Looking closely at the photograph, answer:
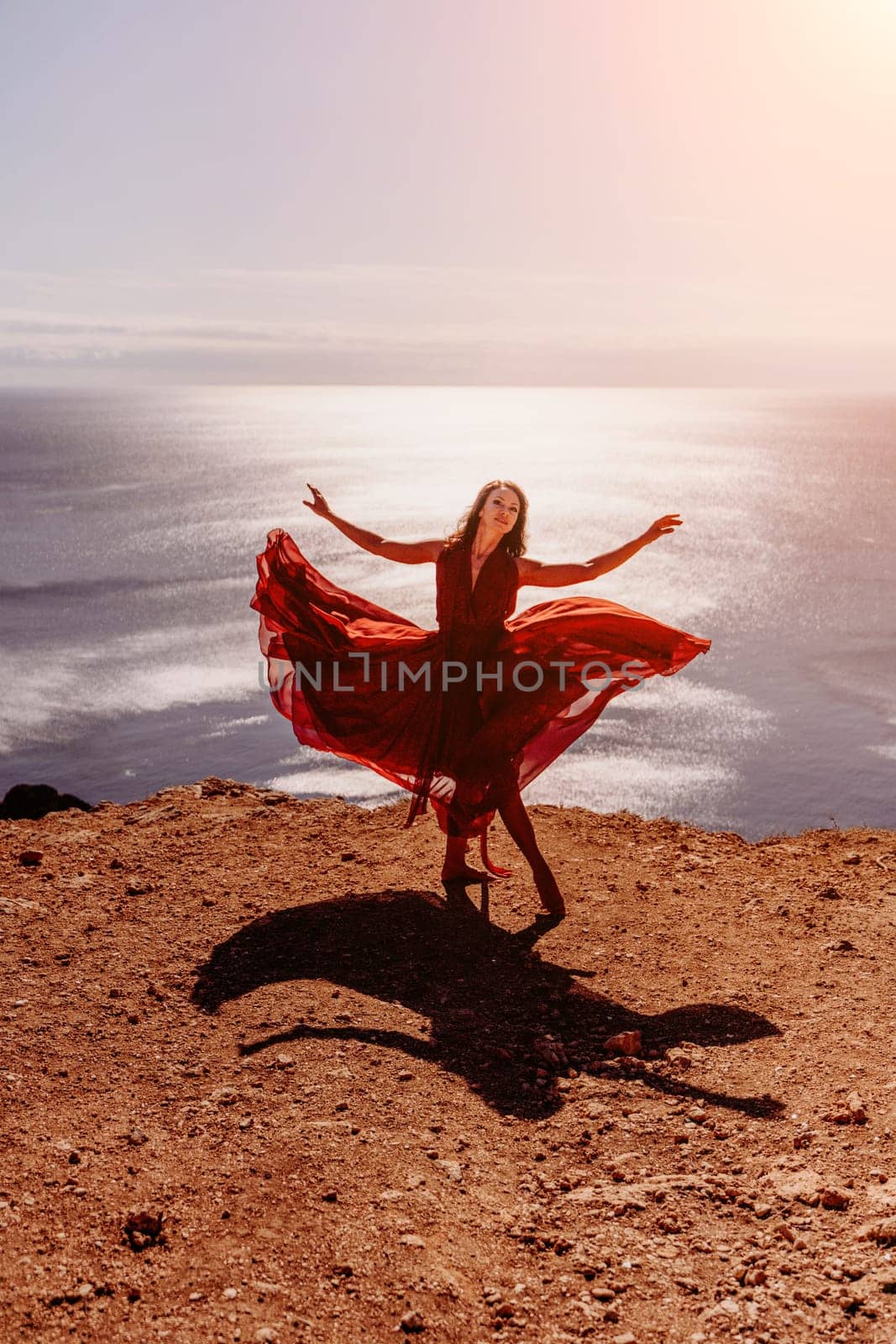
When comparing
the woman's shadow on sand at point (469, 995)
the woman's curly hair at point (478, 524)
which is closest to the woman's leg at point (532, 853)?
the woman's shadow on sand at point (469, 995)

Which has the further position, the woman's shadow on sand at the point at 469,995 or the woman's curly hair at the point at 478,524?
the woman's curly hair at the point at 478,524

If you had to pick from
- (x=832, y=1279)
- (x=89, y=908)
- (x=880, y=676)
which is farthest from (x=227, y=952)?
(x=880, y=676)

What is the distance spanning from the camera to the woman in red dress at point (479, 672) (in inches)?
264

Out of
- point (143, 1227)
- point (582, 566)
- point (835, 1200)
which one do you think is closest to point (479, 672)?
point (582, 566)

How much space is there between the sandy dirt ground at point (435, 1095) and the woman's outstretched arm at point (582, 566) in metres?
2.13

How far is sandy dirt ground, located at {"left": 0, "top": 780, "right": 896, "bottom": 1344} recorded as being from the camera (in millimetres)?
3553

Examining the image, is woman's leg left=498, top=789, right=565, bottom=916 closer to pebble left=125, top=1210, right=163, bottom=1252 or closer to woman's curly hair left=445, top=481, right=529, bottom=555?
woman's curly hair left=445, top=481, right=529, bottom=555

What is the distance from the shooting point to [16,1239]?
3801mm

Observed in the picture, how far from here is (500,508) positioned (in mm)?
6672

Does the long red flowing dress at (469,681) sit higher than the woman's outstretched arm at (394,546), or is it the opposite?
the woman's outstretched arm at (394,546)

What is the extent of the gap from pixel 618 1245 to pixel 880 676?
118 feet

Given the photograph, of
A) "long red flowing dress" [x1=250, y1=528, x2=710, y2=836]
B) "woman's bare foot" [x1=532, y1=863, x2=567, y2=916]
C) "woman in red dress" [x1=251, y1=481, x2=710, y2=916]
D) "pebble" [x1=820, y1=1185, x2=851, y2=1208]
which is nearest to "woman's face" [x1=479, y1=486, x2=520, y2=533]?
"woman in red dress" [x1=251, y1=481, x2=710, y2=916]

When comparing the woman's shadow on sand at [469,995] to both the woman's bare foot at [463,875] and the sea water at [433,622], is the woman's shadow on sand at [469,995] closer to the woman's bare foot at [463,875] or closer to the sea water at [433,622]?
the woman's bare foot at [463,875]

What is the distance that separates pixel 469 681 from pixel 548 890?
1454mm
